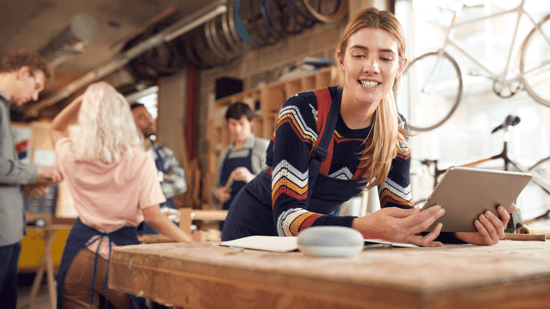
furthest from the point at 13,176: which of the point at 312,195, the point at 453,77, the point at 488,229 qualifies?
the point at 453,77

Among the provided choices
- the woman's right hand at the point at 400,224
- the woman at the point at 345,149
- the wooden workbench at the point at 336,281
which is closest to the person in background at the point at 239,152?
the woman at the point at 345,149

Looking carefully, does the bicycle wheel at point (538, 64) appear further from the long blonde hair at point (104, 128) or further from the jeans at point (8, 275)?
the jeans at point (8, 275)

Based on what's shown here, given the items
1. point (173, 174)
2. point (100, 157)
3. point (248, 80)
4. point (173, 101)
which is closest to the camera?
→ point (100, 157)

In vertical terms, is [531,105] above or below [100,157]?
above

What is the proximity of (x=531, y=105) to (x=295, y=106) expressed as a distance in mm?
3702

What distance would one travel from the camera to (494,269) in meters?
0.51

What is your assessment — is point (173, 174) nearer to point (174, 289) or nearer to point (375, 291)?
point (174, 289)

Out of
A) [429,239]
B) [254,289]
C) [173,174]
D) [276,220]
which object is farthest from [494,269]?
[173,174]

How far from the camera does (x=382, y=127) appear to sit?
4.26 ft

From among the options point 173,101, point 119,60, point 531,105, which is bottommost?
point 531,105

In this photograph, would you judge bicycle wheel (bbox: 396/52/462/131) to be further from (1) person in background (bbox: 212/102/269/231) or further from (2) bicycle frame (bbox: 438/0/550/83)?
(1) person in background (bbox: 212/102/269/231)

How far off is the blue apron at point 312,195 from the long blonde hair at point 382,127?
2.7 inches

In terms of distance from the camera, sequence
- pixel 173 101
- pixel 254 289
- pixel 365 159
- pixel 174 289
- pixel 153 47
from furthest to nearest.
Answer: pixel 173 101
pixel 153 47
pixel 365 159
pixel 174 289
pixel 254 289

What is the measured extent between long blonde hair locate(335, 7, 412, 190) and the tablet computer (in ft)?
1.01
